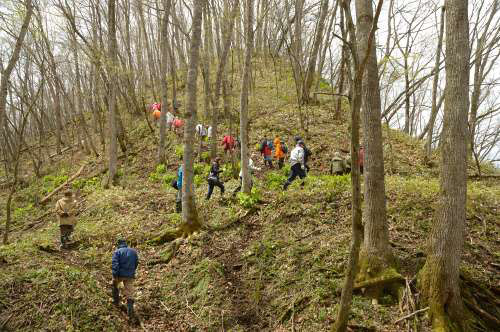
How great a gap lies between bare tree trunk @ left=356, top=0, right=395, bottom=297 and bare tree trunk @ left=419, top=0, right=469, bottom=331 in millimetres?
861

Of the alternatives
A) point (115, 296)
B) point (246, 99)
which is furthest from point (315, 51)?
point (115, 296)

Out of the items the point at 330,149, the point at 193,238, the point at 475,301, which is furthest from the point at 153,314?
the point at 330,149

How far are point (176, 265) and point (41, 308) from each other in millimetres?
2785

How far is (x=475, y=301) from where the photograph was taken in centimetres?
515

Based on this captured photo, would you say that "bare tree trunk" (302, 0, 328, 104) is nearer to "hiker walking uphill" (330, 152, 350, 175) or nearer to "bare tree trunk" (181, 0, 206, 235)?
"hiker walking uphill" (330, 152, 350, 175)

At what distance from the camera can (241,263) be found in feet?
24.8

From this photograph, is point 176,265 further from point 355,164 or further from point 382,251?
point 355,164

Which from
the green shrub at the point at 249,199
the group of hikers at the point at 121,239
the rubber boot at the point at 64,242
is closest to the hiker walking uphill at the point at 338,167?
the group of hikers at the point at 121,239

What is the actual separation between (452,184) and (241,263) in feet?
14.8

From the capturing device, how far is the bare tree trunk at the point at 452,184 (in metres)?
4.73

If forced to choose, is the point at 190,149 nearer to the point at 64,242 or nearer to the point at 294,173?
the point at 294,173

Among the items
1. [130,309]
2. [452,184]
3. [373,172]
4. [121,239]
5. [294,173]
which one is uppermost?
[373,172]

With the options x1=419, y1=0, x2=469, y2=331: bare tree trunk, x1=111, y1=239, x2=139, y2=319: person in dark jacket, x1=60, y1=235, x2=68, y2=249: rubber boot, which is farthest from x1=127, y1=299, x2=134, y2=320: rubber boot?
x1=419, y1=0, x2=469, y2=331: bare tree trunk

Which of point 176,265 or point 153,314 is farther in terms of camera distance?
point 176,265
